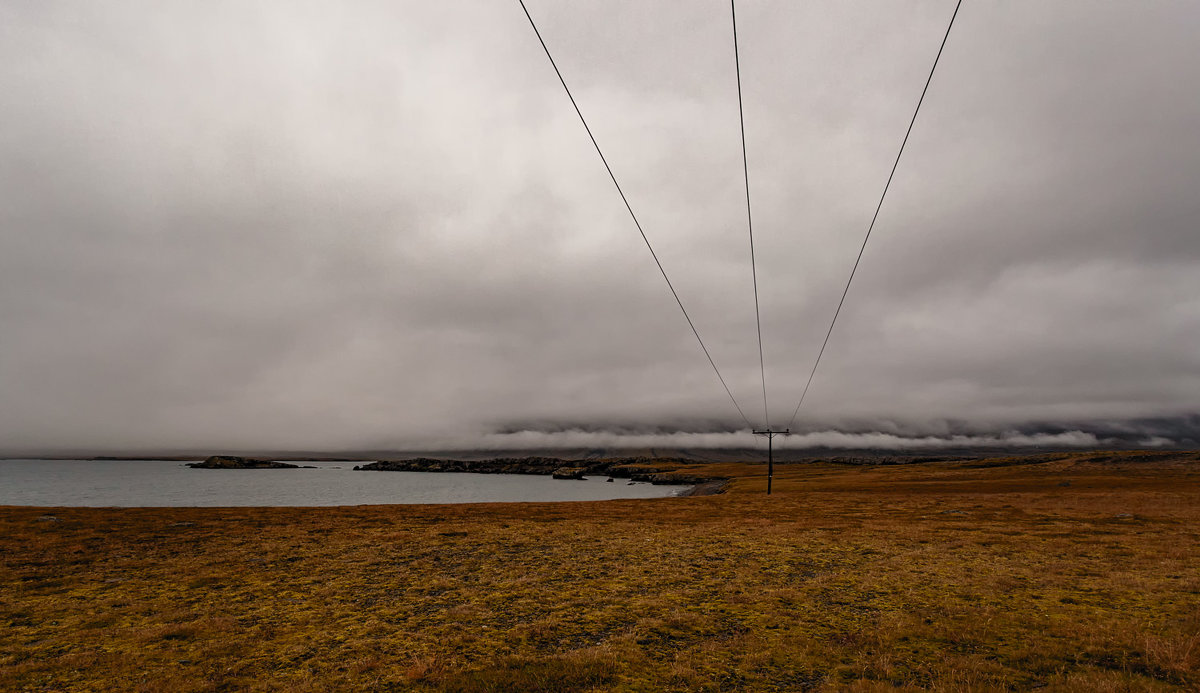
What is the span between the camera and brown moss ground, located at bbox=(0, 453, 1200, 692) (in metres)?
10.6

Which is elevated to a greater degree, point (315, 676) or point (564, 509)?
point (315, 676)

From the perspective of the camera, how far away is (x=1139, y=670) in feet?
34.2

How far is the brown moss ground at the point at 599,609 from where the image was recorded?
10555 millimetres

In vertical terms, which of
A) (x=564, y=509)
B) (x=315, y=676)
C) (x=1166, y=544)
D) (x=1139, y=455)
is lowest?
(x=1139, y=455)

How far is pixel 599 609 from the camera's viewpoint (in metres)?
15.1

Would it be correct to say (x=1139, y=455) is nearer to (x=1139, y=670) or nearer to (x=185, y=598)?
(x=1139, y=670)

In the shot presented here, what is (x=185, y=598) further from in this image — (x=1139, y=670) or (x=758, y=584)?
(x=1139, y=670)

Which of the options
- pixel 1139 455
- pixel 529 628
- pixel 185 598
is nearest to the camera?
pixel 529 628

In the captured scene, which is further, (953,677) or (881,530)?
(881,530)

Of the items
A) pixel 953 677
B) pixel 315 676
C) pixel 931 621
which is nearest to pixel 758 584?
pixel 931 621

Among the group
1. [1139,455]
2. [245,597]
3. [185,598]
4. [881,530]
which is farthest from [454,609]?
[1139,455]

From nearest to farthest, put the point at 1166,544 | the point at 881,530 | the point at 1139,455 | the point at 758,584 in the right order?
the point at 758,584 → the point at 1166,544 → the point at 881,530 → the point at 1139,455

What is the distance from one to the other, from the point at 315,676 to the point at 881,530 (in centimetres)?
3148

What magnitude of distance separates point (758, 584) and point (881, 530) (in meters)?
18.4
